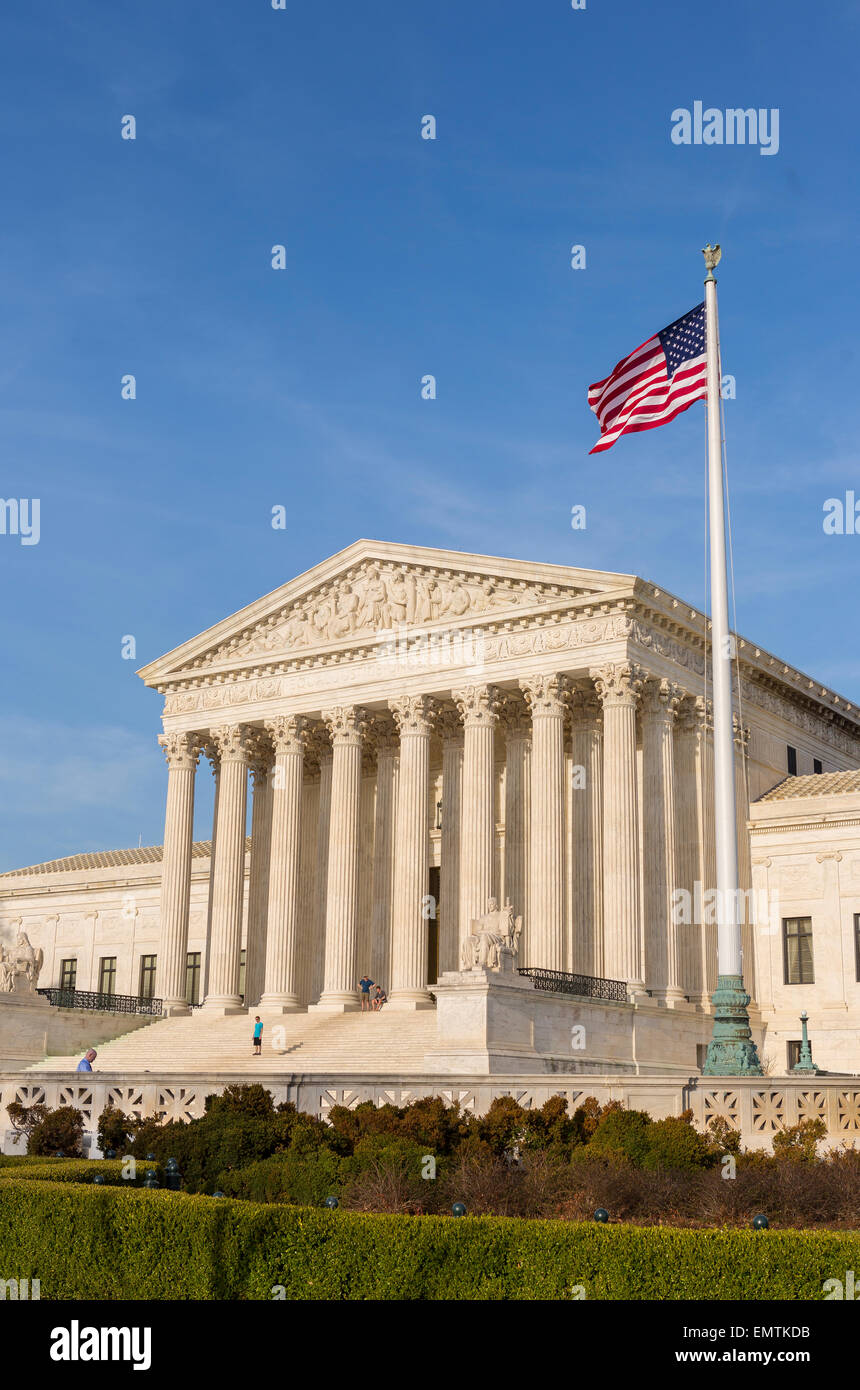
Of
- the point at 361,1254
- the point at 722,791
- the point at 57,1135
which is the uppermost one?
the point at 722,791

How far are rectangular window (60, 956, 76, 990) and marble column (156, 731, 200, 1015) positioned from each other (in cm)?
1397

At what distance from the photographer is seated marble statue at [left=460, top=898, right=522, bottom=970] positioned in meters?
37.8

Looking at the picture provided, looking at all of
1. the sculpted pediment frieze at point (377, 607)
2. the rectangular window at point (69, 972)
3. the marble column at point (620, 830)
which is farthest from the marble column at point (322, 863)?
the rectangular window at point (69, 972)

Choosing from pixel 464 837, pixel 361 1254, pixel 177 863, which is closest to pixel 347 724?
pixel 464 837

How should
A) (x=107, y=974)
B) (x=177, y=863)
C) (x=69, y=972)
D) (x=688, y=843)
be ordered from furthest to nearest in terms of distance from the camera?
(x=69, y=972) < (x=107, y=974) < (x=177, y=863) < (x=688, y=843)

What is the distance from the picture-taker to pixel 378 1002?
49.6m

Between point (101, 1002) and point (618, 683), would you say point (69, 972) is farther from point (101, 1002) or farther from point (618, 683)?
point (618, 683)

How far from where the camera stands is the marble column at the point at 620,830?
43844mm

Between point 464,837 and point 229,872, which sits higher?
point 464,837

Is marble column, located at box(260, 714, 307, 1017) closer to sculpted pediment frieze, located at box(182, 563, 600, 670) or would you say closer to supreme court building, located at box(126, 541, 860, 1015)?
supreme court building, located at box(126, 541, 860, 1015)

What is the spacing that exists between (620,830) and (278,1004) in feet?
46.6

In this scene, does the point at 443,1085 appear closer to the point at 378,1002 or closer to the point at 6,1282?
the point at 6,1282

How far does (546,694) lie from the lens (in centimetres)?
4669

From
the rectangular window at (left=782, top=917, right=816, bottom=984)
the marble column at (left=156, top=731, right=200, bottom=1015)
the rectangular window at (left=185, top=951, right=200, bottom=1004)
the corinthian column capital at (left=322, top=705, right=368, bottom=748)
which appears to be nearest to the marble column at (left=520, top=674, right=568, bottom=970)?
the corinthian column capital at (left=322, top=705, right=368, bottom=748)
